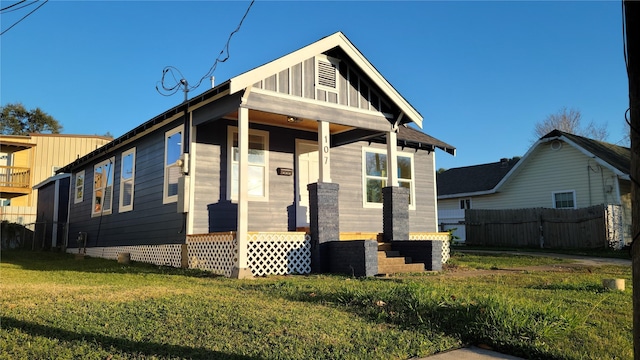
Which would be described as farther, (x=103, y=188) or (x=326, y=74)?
(x=103, y=188)

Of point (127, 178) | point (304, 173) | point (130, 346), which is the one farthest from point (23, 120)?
point (130, 346)

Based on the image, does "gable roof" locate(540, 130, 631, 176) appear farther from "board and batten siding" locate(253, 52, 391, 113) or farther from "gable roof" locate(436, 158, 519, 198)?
"board and batten siding" locate(253, 52, 391, 113)

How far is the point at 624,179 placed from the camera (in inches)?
856

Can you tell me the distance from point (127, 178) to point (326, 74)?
24.1 ft

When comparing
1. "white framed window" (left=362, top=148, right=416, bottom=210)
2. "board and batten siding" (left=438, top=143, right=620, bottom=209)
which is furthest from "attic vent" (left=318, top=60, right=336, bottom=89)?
"board and batten siding" (left=438, top=143, right=620, bottom=209)

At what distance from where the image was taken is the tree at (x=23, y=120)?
159 feet

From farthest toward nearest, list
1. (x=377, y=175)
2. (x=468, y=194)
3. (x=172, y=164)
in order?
(x=468, y=194)
(x=377, y=175)
(x=172, y=164)

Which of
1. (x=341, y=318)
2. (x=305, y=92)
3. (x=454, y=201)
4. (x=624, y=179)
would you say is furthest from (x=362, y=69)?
(x=454, y=201)

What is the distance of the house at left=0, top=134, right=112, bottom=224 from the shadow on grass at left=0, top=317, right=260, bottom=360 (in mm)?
28357

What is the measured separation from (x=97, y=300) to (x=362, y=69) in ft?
26.0

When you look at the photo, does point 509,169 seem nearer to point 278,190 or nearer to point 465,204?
point 465,204

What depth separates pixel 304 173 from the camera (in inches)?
527

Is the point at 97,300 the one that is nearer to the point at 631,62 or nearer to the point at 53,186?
the point at 631,62

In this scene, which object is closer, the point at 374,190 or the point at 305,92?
the point at 305,92
